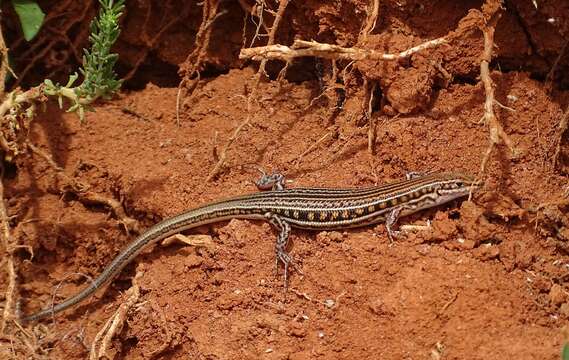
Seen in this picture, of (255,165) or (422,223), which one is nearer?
(422,223)

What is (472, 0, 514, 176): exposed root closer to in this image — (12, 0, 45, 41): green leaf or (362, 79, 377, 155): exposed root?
(362, 79, 377, 155): exposed root

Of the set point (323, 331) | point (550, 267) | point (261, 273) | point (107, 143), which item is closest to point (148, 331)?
point (261, 273)

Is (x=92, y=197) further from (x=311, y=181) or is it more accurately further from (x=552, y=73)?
(x=552, y=73)

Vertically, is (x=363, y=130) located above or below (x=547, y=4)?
below

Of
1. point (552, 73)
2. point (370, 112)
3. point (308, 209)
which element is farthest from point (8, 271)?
point (552, 73)

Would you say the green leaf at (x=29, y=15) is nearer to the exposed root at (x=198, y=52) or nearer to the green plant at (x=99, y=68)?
the green plant at (x=99, y=68)

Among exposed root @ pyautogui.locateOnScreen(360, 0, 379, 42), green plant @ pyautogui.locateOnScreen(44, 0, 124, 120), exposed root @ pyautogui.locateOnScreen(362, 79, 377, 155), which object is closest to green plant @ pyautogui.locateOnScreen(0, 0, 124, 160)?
green plant @ pyautogui.locateOnScreen(44, 0, 124, 120)

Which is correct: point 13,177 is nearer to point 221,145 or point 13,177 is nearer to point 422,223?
point 221,145
